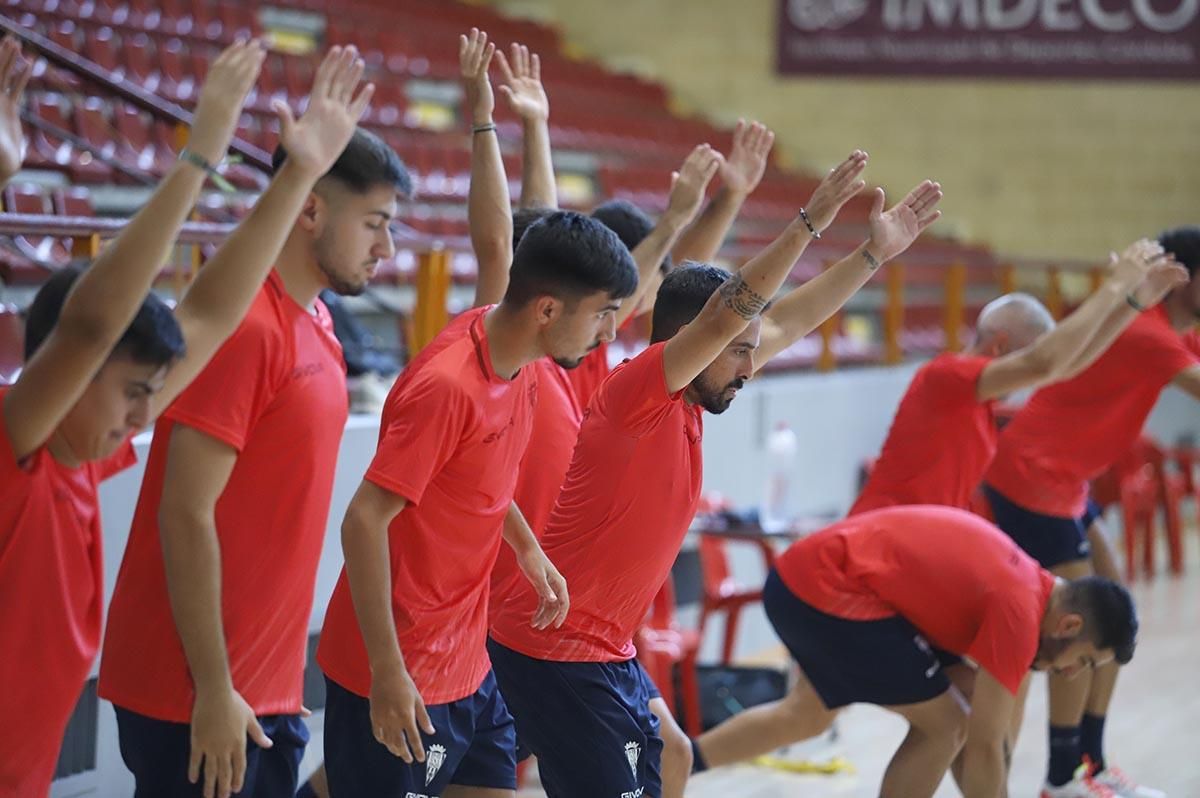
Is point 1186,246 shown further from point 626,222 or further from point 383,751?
point 383,751

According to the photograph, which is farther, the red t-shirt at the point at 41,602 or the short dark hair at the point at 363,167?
the short dark hair at the point at 363,167

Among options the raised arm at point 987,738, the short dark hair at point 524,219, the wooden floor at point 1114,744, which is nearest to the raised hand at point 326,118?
the short dark hair at point 524,219

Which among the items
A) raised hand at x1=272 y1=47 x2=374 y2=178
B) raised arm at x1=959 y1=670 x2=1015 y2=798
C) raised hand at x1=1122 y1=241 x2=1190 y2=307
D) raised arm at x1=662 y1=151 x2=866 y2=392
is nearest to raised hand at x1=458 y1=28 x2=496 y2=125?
raised arm at x1=662 y1=151 x2=866 y2=392

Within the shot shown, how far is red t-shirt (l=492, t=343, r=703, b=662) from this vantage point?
283 cm

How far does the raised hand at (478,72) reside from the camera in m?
3.05

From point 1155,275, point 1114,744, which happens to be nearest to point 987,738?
point 1155,275

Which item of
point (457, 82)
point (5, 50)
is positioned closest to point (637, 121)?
point (457, 82)

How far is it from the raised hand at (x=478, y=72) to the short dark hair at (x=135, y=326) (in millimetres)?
1227

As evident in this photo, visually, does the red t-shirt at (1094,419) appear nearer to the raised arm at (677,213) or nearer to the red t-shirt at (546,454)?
the raised arm at (677,213)

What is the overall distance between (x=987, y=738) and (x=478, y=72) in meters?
1.83

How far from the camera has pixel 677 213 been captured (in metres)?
3.42

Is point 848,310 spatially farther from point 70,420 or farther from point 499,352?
point 70,420

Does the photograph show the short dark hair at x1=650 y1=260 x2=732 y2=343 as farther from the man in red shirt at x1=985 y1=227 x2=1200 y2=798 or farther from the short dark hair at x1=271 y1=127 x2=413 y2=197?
the man in red shirt at x1=985 y1=227 x2=1200 y2=798

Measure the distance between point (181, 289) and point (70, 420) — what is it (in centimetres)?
230
